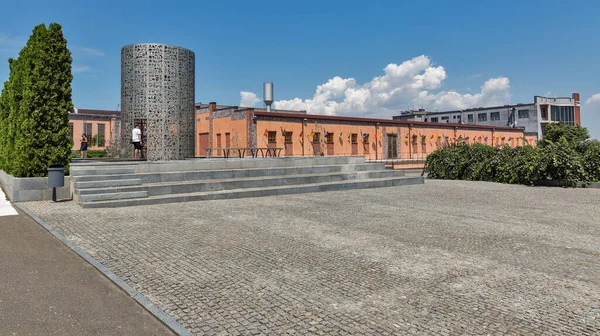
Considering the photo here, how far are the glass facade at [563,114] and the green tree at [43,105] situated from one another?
79.1 metres

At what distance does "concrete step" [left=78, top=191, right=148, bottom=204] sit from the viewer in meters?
10.1

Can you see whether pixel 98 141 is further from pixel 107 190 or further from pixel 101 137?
pixel 107 190

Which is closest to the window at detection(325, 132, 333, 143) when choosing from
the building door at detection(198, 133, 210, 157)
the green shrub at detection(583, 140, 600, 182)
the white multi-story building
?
the building door at detection(198, 133, 210, 157)

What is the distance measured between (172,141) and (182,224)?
7.93 metres

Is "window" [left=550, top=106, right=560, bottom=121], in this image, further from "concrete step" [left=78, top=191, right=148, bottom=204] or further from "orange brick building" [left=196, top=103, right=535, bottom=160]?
"concrete step" [left=78, top=191, right=148, bottom=204]

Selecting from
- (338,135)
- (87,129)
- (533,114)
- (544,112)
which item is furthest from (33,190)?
(544,112)

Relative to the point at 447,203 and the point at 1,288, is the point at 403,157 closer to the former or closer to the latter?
the point at 447,203

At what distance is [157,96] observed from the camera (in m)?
14.6

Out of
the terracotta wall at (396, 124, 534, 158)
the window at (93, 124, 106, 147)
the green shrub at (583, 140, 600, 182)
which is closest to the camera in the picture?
the green shrub at (583, 140, 600, 182)

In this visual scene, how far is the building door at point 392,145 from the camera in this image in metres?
41.1

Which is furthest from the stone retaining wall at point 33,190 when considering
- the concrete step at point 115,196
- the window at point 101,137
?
the window at point 101,137

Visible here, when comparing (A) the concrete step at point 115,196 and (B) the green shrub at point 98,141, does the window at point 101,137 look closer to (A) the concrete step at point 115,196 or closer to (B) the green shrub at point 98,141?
(B) the green shrub at point 98,141

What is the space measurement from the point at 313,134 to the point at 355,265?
3012 centimetres

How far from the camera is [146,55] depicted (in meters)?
14.5
